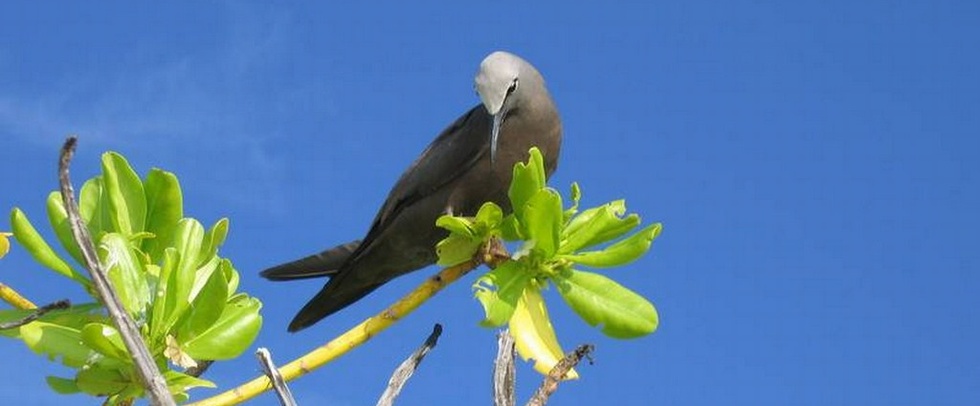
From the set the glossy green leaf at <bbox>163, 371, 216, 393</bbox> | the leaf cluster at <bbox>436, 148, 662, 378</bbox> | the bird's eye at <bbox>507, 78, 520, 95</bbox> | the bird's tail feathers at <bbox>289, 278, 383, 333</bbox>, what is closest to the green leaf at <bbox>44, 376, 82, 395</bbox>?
the glossy green leaf at <bbox>163, 371, 216, 393</bbox>

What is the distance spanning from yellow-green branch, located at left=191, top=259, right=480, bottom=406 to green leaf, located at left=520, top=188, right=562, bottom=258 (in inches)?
10.1

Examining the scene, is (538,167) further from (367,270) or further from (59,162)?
(367,270)

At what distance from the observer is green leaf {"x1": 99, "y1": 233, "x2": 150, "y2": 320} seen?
198 centimetres

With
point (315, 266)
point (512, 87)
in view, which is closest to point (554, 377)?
point (512, 87)

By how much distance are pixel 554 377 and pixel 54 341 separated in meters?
0.88

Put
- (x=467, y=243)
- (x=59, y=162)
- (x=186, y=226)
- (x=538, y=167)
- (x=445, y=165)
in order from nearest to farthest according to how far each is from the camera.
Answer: (x=59, y=162) → (x=186, y=226) → (x=538, y=167) → (x=467, y=243) → (x=445, y=165)

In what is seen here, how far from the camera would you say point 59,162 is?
1535mm

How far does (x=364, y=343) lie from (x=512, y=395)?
1.06 ft

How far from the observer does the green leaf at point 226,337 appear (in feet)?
6.49

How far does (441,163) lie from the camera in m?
3.83

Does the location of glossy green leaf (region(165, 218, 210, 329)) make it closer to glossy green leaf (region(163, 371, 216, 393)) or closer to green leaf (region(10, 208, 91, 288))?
glossy green leaf (region(163, 371, 216, 393))

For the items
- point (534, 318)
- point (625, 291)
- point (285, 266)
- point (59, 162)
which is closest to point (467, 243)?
point (534, 318)

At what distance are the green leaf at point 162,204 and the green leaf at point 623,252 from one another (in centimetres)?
76

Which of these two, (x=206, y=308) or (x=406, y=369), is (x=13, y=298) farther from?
(x=406, y=369)
